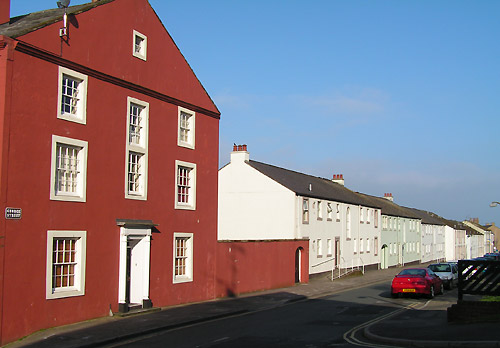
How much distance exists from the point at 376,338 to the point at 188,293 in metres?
10.3

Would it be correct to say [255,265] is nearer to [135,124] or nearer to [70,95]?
[135,124]

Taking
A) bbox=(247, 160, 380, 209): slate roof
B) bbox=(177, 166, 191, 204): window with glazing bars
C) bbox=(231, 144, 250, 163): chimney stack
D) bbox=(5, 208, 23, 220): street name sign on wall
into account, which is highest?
bbox=(231, 144, 250, 163): chimney stack

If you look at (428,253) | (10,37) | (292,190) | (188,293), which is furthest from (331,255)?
(428,253)

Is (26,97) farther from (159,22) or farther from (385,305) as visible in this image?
(385,305)

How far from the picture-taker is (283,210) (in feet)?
121

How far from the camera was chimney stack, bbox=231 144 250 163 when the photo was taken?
39688mm

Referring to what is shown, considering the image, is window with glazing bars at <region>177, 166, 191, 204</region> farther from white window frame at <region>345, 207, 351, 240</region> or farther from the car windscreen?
white window frame at <region>345, 207, 351, 240</region>

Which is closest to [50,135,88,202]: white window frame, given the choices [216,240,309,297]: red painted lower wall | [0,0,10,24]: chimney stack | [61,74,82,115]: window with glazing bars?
[61,74,82,115]: window with glazing bars

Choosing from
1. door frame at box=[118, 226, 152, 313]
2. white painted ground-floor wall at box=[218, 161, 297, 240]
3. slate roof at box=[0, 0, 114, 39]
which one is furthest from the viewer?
white painted ground-floor wall at box=[218, 161, 297, 240]

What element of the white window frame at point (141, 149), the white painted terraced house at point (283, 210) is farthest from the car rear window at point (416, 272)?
the white window frame at point (141, 149)

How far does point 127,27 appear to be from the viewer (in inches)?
758

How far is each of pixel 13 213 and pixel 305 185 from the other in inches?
1152

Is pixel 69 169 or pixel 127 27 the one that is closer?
pixel 69 169

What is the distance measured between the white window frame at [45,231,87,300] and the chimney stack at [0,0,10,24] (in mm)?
7624
